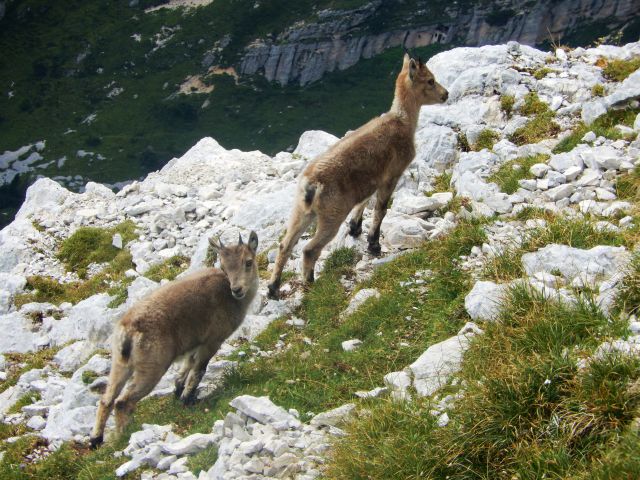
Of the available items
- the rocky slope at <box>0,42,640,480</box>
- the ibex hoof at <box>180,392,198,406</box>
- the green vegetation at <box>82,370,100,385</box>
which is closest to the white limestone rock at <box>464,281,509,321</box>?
the rocky slope at <box>0,42,640,480</box>

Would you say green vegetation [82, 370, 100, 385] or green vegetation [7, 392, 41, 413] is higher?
green vegetation [82, 370, 100, 385]

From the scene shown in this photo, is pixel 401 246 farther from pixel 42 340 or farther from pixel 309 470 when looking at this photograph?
pixel 42 340

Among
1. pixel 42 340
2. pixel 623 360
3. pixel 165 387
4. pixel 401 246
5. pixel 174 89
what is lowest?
pixel 174 89

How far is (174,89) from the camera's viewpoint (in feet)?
524

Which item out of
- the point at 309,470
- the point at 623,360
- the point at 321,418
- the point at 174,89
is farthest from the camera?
the point at 174,89

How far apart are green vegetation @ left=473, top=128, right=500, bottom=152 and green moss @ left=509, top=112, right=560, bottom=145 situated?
39cm

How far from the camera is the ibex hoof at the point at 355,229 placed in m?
14.3

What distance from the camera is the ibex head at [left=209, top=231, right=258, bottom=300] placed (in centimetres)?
1177

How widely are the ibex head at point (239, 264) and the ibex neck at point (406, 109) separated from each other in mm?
4643

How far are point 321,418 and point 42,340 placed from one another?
1058 cm

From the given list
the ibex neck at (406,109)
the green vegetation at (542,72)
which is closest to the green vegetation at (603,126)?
the ibex neck at (406,109)

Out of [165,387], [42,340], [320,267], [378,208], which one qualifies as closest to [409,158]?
[378,208]

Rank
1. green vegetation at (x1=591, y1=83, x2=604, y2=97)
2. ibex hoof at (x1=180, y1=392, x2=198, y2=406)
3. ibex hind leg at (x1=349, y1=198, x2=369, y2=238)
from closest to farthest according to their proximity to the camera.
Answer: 1. ibex hoof at (x1=180, y1=392, x2=198, y2=406)
2. ibex hind leg at (x1=349, y1=198, x2=369, y2=238)
3. green vegetation at (x1=591, y1=83, x2=604, y2=97)

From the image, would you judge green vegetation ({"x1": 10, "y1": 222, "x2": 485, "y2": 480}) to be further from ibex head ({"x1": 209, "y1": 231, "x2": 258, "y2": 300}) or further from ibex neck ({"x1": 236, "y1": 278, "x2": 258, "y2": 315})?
ibex head ({"x1": 209, "y1": 231, "x2": 258, "y2": 300})
